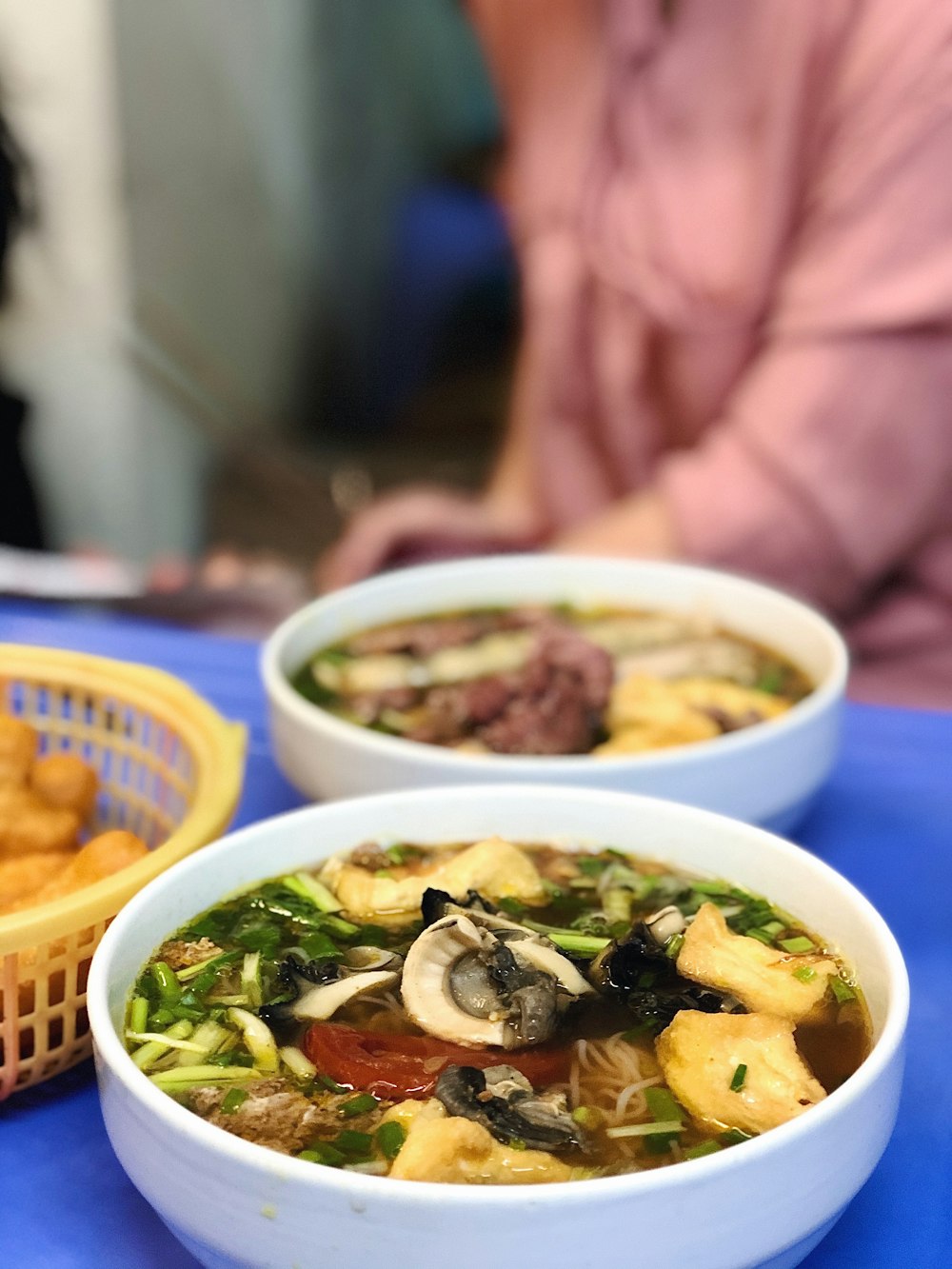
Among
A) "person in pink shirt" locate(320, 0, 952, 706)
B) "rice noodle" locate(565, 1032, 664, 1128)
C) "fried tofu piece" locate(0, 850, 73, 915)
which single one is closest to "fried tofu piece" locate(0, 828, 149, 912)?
"fried tofu piece" locate(0, 850, 73, 915)

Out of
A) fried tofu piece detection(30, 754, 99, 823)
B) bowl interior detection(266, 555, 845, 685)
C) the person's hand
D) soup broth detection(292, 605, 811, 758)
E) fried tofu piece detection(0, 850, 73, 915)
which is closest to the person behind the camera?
fried tofu piece detection(0, 850, 73, 915)

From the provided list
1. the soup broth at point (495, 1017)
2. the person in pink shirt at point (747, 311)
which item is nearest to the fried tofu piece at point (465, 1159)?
the soup broth at point (495, 1017)

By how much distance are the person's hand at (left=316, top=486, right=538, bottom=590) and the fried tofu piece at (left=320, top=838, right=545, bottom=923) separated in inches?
40.8

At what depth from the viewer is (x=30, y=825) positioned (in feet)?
3.04

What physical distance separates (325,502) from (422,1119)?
1.92 m

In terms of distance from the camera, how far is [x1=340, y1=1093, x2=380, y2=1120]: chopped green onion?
661 millimetres

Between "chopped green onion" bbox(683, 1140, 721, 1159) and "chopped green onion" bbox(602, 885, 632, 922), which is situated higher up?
"chopped green onion" bbox(683, 1140, 721, 1159)

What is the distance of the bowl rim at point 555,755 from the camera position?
955 mm

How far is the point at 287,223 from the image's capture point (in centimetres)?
246

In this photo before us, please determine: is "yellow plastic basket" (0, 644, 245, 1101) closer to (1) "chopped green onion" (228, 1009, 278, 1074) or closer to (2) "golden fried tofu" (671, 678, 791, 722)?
(1) "chopped green onion" (228, 1009, 278, 1074)

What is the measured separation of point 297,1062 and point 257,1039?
3cm

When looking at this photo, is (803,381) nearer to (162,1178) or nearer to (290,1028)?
(290,1028)

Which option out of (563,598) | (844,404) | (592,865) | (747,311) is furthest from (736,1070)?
(747,311)

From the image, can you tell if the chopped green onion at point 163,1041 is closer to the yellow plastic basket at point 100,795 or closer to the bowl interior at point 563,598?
the yellow plastic basket at point 100,795
